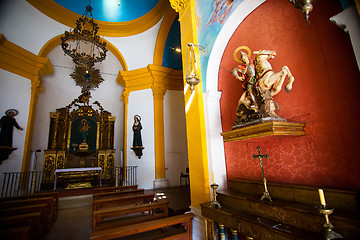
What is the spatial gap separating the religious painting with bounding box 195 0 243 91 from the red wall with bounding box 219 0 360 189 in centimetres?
57

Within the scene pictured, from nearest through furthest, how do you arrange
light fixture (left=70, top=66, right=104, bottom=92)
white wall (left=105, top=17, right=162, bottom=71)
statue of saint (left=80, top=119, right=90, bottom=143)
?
1. statue of saint (left=80, top=119, right=90, bottom=143)
2. white wall (left=105, top=17, right=162, bottom=71)
3. light fixture (left=70, top=66, right=104, bottom=92)

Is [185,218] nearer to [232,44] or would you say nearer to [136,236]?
[136,236]

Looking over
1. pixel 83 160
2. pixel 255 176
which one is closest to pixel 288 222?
pixel 255 176

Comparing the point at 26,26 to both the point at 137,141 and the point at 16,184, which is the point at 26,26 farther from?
the point at 137,141

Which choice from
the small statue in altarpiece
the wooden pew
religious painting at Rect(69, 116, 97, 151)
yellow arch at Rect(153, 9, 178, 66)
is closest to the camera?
the wooden pew

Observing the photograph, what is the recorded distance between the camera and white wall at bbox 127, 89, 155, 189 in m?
7.03

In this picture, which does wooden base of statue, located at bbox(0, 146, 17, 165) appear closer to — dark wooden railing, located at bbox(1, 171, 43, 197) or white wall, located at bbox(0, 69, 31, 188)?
white wall, located at bbox(0, 69, 31, 188)

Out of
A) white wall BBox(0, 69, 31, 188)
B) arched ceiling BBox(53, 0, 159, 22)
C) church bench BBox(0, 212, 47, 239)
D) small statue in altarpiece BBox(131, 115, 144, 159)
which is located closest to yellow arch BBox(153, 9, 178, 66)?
arched ceiling BBox(53, 0, 159, 22)

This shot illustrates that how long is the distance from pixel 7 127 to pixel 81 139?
2.65m

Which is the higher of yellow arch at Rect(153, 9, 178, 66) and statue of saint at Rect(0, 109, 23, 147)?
yellow arch at Rect(153, 9, 178, 66)

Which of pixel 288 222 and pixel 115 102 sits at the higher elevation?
pixel 115 102

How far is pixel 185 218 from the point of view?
2541 millimetres

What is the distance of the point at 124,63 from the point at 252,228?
320 inches

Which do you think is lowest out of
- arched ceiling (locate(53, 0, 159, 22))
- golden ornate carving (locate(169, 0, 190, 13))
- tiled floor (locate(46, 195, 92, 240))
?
tiled floor (locate(46, 195, 92, 240))
